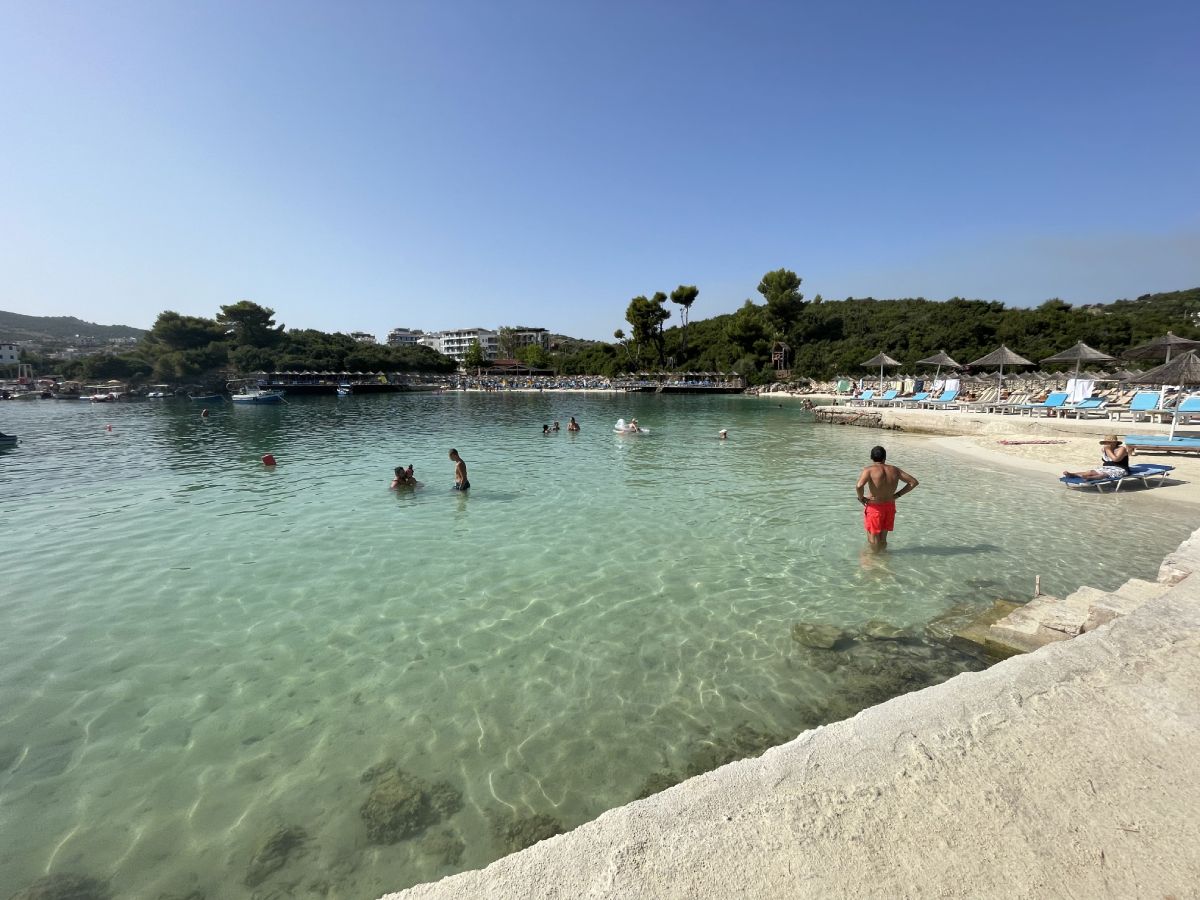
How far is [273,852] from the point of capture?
3.22 meters

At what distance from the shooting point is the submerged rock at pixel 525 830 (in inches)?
126

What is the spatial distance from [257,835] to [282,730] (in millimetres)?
1035

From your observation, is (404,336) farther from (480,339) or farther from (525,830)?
Answer: (525,830)

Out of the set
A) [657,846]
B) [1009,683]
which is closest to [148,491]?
[657,846]

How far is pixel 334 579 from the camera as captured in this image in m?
7.22

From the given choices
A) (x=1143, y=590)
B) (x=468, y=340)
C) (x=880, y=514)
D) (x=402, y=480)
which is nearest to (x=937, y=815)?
(x=1143, y=590)

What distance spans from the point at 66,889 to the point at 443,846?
Answer: 204 cm

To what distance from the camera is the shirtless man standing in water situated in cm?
737

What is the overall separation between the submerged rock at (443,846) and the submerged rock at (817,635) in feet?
11.9

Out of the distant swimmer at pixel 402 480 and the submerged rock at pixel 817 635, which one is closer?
the submerged rock at pixel 817 635

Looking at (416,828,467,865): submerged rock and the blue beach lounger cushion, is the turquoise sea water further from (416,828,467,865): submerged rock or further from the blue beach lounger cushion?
the blue beach lounger cushion

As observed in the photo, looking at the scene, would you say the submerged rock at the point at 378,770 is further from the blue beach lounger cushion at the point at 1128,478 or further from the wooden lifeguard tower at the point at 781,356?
the wooden lifeguard tower at the point at 781,356

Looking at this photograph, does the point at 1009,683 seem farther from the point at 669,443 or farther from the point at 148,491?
the point at 669,443

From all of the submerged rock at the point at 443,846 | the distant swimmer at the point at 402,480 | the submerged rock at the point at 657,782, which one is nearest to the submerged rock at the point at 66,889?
the submerged rock at the point at 443,846
